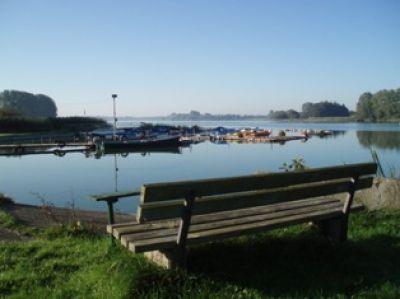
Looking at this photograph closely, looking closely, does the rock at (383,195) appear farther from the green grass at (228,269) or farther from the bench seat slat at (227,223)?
the bench seat slat at (227,223)

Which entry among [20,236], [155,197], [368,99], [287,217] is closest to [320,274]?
[287,217]

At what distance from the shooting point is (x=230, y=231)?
4180mm

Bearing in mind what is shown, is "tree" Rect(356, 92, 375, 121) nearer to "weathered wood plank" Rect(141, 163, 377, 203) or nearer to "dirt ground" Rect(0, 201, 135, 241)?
"dirt ground" Rect(0, 201, 135, 241)

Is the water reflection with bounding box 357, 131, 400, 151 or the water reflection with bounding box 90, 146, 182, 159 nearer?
the water reflection with bounding box 90, 146, 182, 159

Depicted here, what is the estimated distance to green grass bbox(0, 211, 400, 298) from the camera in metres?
3.67

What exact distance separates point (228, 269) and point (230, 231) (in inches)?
12.8

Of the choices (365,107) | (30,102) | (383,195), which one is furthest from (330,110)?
(383,195)

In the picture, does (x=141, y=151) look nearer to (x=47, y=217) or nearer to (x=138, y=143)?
(x=138, y=143)

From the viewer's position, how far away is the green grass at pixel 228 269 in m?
3.67

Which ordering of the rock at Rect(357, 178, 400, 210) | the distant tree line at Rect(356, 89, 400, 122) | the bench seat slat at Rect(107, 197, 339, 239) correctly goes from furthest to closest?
the distant tree line at Rect(356, 89, 400, 122), the rock at Rect(357, 178, 400, 210), the bench seat slat at Rect(107, 197, 339, 239)

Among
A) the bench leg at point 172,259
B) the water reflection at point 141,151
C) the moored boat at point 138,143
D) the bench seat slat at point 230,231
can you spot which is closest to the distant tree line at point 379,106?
the moored boat at point 138,143

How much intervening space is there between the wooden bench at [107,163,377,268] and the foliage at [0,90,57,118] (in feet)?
453

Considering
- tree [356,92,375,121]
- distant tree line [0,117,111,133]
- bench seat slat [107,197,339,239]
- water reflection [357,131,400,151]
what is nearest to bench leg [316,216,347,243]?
bench seat slat [107,197,339,239]

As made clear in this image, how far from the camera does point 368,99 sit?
152 metres
